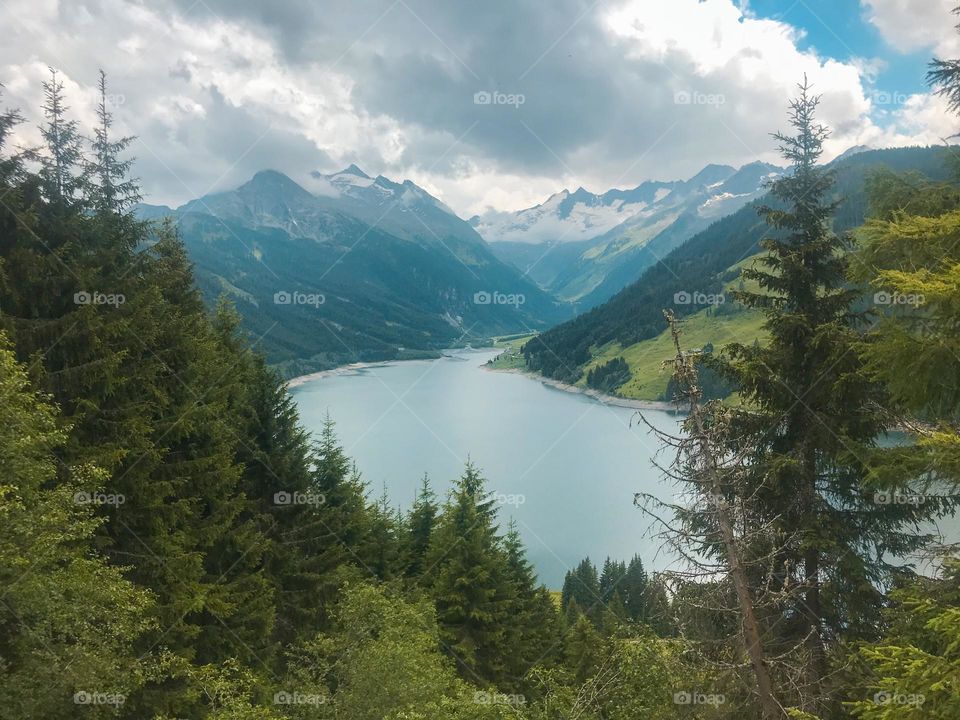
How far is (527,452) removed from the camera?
89250 mm

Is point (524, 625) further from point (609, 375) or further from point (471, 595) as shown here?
point (609, 375)

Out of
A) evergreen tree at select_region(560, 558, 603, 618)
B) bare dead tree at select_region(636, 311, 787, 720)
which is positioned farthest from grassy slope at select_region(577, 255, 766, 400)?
bare dead tree at select_region(636, 311, 787, 720)

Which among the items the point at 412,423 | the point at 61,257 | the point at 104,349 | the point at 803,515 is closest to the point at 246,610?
the point at 104,349

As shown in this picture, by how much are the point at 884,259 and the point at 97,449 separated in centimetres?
1416

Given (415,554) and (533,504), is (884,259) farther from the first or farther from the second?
(533,504)

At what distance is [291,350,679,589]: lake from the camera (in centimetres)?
6028

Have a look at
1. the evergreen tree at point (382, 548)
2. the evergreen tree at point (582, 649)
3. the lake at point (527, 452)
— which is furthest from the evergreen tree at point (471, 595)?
the lake at point (527, 452)

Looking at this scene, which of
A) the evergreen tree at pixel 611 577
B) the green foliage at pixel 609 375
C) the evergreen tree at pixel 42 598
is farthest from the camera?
the green foliage at pixel 609 375

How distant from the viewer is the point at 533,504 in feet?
225

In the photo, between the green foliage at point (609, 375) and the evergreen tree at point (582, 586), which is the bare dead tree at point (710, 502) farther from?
the green foliage at point (609, 375)

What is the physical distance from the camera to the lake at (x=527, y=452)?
2373 inches

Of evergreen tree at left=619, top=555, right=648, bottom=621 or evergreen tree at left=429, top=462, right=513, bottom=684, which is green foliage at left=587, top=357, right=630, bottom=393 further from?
evergreen tree at left=429, top=462, right=513, bottom=684

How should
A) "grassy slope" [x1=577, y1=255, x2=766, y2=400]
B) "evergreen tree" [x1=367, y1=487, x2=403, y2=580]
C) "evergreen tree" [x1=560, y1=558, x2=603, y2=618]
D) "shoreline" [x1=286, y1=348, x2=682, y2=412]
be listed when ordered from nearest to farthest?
"evergreen tree" [x1=367, y1=487, x2=403, y2=580] → "evergreen tree" [x1=560, y1=558, x2=603, y2=618] → "shoreline" [x1=286, y1=348, x2=682, y2=412] → "grassy slope" [x1=577, y1=255, x2=766, y2=400]

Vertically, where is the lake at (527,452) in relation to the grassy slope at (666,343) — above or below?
below
